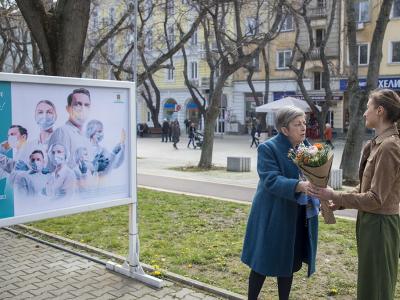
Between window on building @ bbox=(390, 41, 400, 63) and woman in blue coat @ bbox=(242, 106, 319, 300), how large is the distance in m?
34.8

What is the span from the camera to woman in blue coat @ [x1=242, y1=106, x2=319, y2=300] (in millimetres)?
3676

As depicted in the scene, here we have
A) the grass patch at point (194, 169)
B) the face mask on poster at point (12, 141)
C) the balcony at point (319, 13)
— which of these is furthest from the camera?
the balcony at point (319, 13)

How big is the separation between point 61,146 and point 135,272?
1624mm

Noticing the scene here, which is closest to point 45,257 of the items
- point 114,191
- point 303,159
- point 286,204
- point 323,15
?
point 114,191

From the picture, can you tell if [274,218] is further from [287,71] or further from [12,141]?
[287,71]

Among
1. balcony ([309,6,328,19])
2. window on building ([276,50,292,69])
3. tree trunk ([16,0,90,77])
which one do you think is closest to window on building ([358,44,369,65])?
balcony ([309,6,328,19])

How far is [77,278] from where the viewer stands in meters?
5.20

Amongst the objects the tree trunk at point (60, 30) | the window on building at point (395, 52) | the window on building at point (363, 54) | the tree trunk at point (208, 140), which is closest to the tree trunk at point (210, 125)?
the tree trunk at point (208, 140)

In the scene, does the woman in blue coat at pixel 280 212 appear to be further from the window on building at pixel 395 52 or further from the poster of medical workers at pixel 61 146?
the window on building at pixel 395 52

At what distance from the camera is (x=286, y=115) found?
3.71 metres

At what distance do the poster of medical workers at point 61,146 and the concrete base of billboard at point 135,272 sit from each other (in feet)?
2.64

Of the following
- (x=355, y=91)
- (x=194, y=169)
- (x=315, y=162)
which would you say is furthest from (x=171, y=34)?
(x=315, y=162)

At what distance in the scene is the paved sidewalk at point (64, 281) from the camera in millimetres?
4730

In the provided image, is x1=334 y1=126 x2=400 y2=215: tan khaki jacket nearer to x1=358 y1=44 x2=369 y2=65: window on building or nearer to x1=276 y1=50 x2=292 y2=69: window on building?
x1=358 y1=44 x2=369 y2=65: window on building
